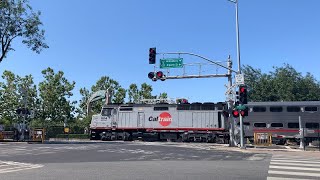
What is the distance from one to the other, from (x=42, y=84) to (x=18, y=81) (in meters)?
3.92

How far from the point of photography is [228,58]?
1086 inches

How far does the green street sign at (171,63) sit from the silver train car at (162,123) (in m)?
9.47

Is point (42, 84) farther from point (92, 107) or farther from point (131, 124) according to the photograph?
point (131, 124)

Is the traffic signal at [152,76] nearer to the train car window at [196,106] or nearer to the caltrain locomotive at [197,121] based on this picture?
the caltrain locomotive at [197,121]

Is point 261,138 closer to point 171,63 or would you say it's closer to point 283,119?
point 283,119

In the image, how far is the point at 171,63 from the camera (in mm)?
28344

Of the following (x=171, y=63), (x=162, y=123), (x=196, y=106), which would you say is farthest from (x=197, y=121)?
(x=171, y=63)

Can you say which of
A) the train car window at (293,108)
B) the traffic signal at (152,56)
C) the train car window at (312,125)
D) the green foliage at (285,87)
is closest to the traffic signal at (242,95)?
the traffic signal at (152,56)

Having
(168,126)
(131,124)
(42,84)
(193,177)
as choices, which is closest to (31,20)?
(131,124)

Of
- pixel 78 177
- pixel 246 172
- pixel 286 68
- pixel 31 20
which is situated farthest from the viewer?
pixel 286 68

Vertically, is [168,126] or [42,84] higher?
[42,84]

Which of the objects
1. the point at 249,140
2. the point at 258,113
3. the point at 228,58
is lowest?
the point at 249,140

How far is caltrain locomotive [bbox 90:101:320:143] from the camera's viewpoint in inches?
1289

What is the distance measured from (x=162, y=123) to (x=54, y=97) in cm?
2585
